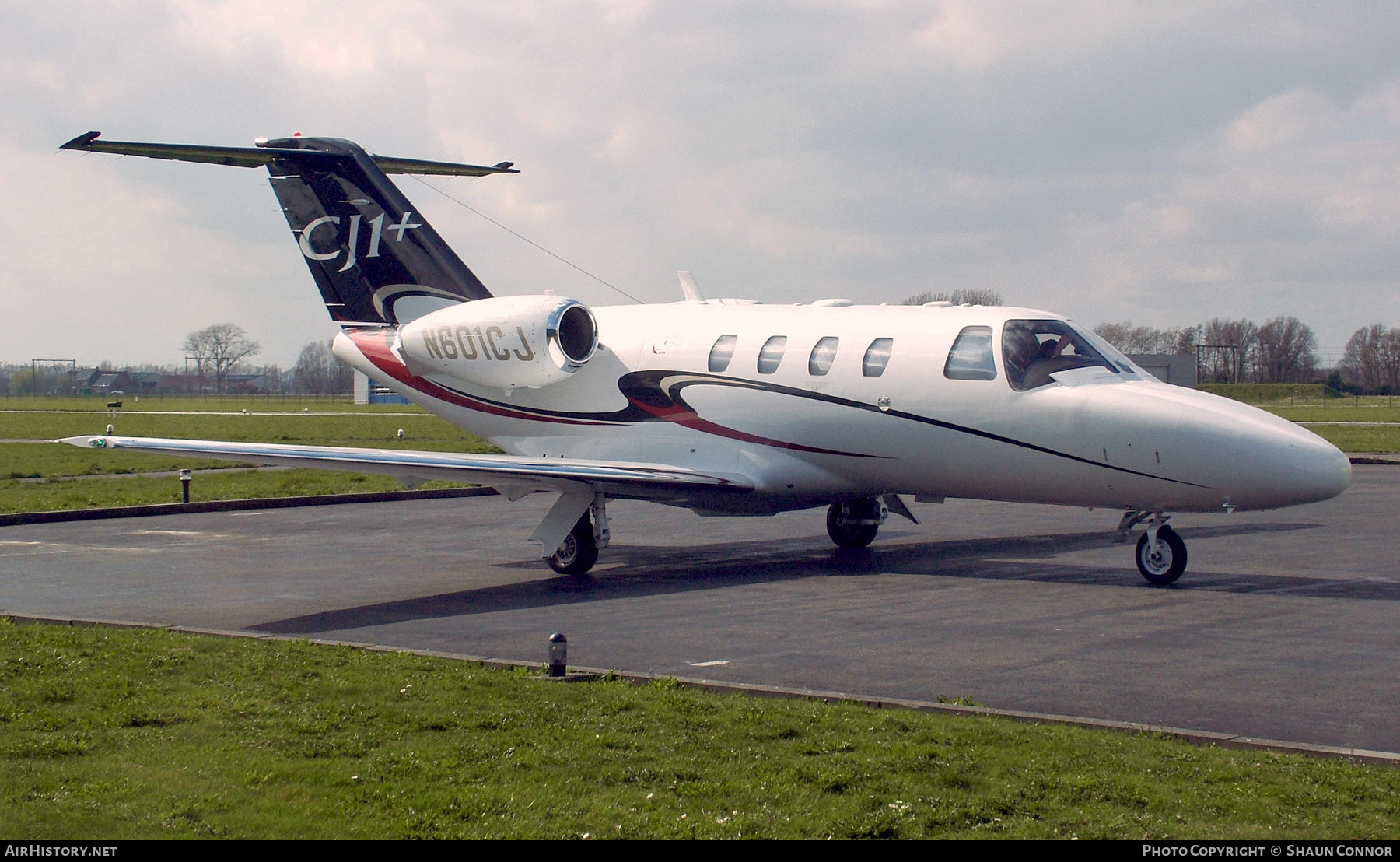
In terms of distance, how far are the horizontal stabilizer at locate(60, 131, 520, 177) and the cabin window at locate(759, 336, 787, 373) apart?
6.92 m

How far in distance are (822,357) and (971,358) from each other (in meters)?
1.98

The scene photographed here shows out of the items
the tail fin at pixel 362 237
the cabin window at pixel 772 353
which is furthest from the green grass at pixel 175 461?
the cabin window at pixel 772 353

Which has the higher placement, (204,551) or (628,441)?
(628,441)

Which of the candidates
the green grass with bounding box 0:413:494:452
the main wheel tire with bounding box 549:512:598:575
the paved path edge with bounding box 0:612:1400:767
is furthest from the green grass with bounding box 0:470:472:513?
the paved path edge with bounding box 0:612:1400:767

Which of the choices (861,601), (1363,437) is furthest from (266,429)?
(861,601)

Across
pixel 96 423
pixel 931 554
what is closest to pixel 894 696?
pixel 931 554

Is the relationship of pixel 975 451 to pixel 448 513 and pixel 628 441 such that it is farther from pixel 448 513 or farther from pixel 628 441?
pixel 448 513

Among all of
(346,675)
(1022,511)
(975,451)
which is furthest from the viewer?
(1022,511)

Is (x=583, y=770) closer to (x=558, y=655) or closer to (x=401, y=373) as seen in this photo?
(x=558, y=655)

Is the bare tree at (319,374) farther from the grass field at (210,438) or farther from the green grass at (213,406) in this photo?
the grass field at (210,438)

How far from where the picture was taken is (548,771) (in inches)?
264

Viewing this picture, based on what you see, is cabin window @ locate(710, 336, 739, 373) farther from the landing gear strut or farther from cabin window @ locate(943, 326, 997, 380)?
cabin window @ locate(943, 326, 997, 380)

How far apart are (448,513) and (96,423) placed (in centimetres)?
4983

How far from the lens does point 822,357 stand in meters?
16.4
